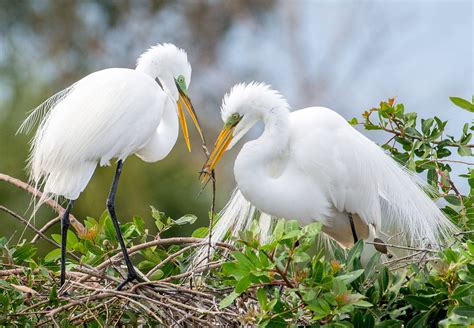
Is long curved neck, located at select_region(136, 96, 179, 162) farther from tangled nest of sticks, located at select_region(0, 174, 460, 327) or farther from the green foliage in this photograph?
tangled nest of sticks, located at select_region(0, 174, 460, 327)

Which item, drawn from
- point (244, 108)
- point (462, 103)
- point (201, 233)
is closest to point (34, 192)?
point (201, 233)

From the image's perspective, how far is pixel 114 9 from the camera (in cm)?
1698

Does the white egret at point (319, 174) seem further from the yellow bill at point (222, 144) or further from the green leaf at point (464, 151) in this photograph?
the green leaf at point (464, 151)

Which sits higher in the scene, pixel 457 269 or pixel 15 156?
pixel 15 156

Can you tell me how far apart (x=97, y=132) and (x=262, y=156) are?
0.60 m

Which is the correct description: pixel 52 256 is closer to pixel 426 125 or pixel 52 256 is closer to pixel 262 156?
pixel 262 156

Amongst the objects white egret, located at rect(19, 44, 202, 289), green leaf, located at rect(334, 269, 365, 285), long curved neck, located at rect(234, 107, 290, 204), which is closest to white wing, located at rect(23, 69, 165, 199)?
white egret, located at rect(19, 44, 202, 289)

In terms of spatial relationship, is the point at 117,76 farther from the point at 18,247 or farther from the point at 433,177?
the point at 433,177

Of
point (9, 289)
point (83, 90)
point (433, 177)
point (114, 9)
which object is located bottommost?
point (9, 289)

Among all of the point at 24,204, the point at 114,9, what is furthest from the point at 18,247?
the point at 114,9

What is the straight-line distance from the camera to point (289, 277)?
8.12 ft

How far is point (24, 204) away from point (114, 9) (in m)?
9.89

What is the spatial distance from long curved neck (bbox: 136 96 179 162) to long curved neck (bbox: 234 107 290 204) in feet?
0.98

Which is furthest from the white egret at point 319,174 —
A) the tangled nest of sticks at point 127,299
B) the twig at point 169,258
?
the tangled nest of sticks at point 127,299
